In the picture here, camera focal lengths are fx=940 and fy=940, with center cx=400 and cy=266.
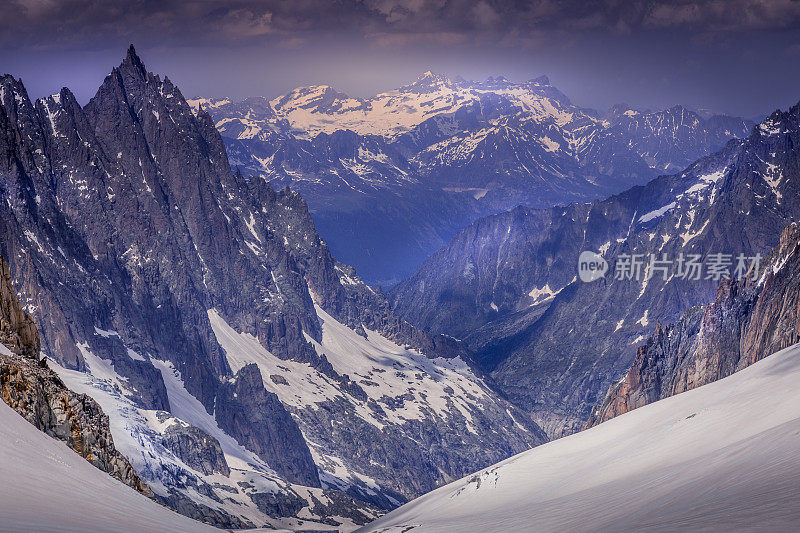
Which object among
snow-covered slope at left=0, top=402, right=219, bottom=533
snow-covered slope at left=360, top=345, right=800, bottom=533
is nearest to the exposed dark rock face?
snow-covered slope at left=0, top=402, right=219, bottom=533

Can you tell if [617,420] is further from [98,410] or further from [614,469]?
[98,410]

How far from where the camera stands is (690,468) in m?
71.4

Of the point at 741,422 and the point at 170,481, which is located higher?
the point at 741,422

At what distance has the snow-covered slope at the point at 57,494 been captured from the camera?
44562mm

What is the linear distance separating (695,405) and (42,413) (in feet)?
261

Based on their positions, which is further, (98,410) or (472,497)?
(472,497)

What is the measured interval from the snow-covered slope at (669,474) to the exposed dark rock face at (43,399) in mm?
31608

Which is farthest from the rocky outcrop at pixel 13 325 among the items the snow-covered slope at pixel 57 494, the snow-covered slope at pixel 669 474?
the snow-covered slope at pixel 669 474

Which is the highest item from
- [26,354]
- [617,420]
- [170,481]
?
[26,354]

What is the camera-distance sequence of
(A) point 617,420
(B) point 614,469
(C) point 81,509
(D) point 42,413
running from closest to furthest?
(C) point 81,509 → (D) point 42,413 → (B) point 614,469 → (A) point 617,420

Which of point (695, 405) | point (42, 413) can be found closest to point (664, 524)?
point (42, 413)

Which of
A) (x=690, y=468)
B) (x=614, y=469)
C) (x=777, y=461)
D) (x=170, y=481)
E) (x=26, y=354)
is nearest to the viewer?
(x=777, y=461)

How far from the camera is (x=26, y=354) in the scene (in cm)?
8062

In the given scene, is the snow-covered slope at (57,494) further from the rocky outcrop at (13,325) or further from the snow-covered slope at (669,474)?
the snow-covered slope at (669,474)
